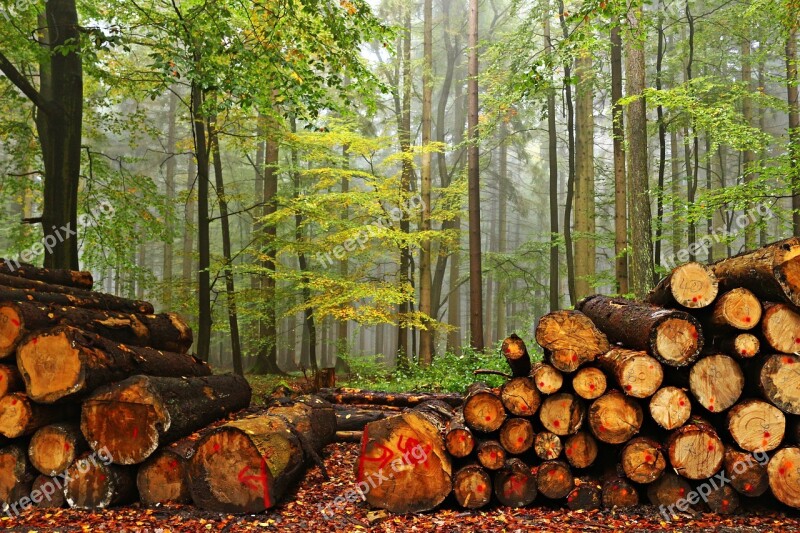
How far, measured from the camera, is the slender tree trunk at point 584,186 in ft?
Result: 45.9

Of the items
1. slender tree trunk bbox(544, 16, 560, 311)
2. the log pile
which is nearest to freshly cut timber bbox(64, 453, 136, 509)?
the log pile

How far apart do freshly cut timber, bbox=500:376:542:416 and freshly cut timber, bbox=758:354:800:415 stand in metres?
1.88

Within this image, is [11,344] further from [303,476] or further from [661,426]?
[661,426]

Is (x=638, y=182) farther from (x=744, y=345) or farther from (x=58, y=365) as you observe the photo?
(x=58, y=365)

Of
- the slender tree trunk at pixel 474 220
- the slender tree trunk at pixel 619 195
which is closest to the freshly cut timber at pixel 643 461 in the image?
the slender tree trunk at pixel 474 220

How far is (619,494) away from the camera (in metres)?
4.23

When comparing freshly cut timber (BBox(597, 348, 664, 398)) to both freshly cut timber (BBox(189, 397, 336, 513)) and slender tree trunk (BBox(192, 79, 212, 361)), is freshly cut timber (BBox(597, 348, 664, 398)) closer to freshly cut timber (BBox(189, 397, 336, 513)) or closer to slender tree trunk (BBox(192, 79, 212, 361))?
freshly cut timber (BBox(189, 397, 336, 513))

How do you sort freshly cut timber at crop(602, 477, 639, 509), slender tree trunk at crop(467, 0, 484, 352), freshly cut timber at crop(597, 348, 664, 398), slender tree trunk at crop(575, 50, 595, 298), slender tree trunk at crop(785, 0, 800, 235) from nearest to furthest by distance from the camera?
freshly cut timber at crop(597, 348, 664, 398)
freshly cut timber at crop(602, 477, 639, 509)
slender tree trunk at crop(785, 0, 800, 235)
slender tree trunk at crop(467, 0, 484, 352)
slender tree trunk at crop(575, 50, 595, 298)

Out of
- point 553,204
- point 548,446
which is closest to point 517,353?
point 548,446

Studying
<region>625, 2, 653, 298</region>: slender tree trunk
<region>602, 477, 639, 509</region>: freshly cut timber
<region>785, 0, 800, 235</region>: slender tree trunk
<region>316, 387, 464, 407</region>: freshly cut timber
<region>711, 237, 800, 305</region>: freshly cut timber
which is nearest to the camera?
<region>711, 237, 800, 305</region>: freshly cut timber

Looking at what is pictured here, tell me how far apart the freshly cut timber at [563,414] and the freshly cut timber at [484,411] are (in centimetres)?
40

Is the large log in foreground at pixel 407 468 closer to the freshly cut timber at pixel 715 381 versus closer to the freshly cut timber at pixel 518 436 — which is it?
the freshly cut timber at pixel 518 436

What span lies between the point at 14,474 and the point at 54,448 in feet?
1.50

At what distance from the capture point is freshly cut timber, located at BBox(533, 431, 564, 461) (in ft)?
14.4
